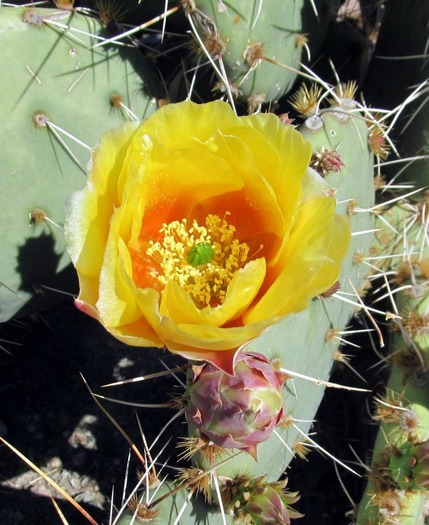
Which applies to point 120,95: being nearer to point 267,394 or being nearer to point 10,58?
point 10,58

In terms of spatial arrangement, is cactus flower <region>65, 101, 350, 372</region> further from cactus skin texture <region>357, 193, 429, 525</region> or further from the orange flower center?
cactus skin texture <region>357, 193, 429, 525</region>

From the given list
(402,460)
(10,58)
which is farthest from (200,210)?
(402,460)

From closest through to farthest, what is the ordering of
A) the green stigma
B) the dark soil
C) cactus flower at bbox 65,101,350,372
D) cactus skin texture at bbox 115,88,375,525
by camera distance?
cactus flower at bbox 65,101,350,372 < the green stigma < cactus skin texture at bbox 115,88,375,525 < the dark soil

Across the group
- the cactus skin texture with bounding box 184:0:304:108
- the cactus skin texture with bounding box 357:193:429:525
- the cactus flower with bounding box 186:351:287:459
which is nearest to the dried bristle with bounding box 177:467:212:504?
the cactus flower with bounding box 186:351:287:459

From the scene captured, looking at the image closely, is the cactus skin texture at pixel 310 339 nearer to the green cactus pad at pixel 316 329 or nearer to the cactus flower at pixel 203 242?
the green cactus pad at pixel 316 329

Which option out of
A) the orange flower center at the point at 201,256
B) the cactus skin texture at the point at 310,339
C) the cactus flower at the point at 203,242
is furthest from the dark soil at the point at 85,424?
the cactus flower at the point at 203,242
